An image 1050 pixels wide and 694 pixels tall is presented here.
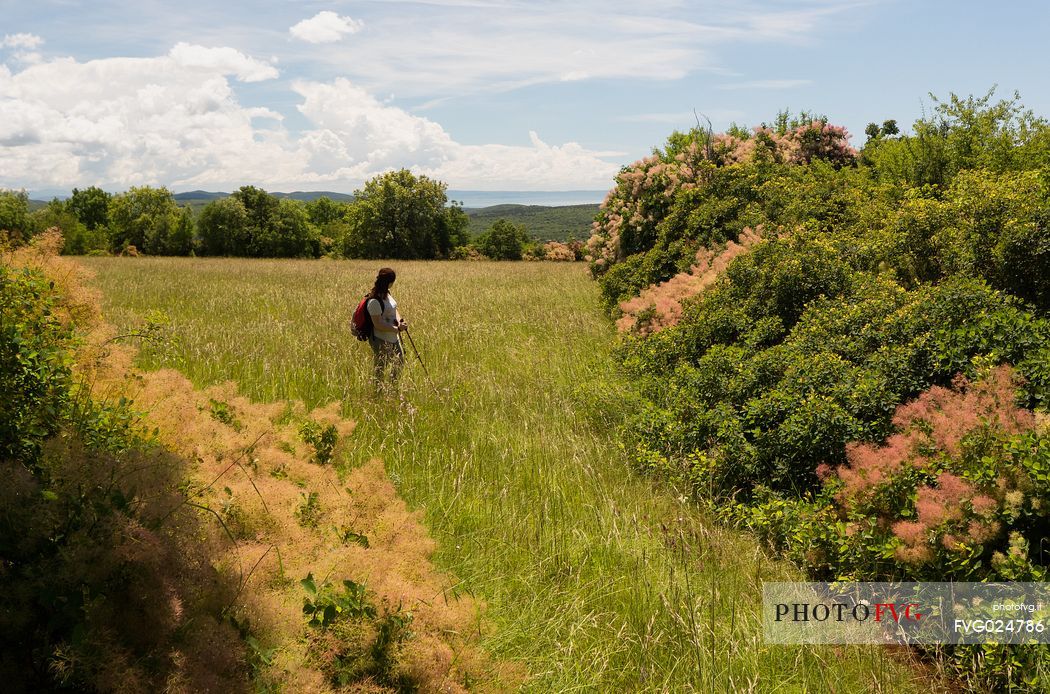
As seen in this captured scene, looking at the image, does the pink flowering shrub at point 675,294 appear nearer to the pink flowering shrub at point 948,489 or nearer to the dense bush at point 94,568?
the pink flowering shrub at point 948,489

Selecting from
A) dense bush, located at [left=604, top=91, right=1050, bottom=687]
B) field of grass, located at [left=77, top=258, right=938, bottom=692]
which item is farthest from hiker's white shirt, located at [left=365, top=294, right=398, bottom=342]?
dense bush, located at [left=604, top=91, right=1050, bottom=687]

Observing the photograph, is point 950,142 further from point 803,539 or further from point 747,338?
point 803,539

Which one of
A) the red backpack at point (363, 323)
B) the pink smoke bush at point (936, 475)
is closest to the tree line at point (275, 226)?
the red backpack at point (363, 323)

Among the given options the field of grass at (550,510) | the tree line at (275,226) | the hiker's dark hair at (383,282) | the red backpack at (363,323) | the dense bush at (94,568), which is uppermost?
the tree line at (275,226)

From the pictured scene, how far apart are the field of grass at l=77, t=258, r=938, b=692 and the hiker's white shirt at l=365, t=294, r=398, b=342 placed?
511mm

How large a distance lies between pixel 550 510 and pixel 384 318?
3.50 m

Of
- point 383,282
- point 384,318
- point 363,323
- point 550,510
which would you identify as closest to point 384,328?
point 384,318

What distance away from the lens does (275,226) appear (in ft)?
228

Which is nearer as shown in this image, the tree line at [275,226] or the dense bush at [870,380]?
the dense bush at [870,380]

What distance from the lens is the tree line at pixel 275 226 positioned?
63375 mm

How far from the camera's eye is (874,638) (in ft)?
11.1

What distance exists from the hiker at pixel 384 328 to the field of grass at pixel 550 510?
25cm

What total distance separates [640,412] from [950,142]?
881 centimetres

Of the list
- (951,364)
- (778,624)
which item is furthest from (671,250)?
(778,624)
